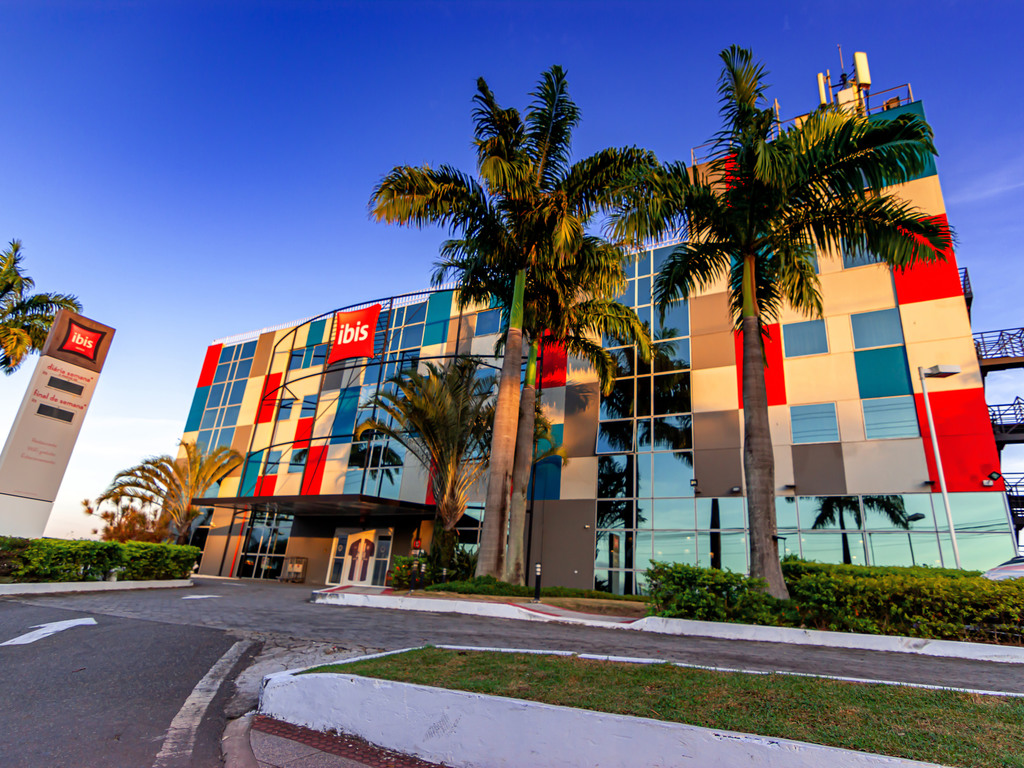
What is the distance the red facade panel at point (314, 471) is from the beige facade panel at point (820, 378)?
66.1ft

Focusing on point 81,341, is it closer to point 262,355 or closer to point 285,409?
point 285,409

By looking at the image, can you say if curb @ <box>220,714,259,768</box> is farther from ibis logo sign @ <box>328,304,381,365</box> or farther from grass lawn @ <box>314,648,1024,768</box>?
ibis logo sign @ <box>328,304,381,365</box>

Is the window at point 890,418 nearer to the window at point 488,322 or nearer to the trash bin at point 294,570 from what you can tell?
the window at point 488,322

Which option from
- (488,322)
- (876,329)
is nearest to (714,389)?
(876,329)

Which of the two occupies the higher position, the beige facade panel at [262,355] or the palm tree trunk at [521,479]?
the beige facade panel at [262,355]

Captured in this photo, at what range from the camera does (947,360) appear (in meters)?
16.4

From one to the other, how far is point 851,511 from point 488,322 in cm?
1553

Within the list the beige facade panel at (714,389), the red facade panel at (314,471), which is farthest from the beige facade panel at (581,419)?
the red facade panel at (314,471)

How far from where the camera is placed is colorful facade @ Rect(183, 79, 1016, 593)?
16.0 metres

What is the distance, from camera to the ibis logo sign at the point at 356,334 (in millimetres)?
27812

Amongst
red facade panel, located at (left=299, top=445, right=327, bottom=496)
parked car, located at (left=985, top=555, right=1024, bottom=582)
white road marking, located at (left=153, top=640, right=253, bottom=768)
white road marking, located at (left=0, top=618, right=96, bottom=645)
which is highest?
red facade panel, located at (left=299, top=445, right=327, bottom=496)

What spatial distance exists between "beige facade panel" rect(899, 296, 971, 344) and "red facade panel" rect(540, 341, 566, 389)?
11.2 metres

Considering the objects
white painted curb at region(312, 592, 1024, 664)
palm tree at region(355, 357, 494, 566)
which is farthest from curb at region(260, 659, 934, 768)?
palm tree at region(355, 357, 494, 566)

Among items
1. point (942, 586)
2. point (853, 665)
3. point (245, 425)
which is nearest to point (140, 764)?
point (853, 665)
